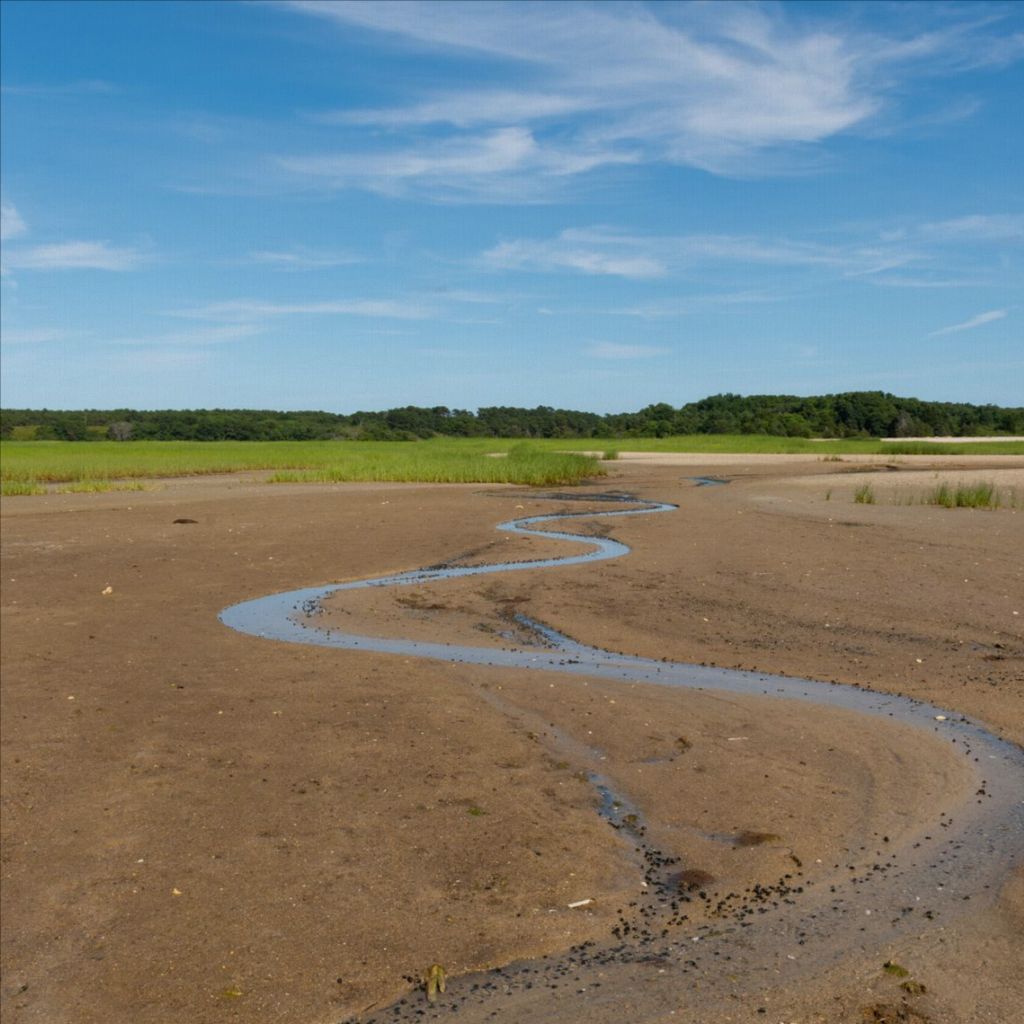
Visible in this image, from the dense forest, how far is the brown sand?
97802 mm

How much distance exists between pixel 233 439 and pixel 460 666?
105729 mm

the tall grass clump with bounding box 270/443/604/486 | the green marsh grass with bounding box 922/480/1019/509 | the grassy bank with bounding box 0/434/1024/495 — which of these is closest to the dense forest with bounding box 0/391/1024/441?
the grassy bank with bounding box 0/434/1024/495

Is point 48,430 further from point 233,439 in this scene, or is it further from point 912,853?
point 912,853

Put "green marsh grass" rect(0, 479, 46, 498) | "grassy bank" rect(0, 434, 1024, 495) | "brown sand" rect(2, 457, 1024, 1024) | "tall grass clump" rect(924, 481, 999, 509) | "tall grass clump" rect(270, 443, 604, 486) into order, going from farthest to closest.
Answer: "grassy bank" rect(0, 434, 1024, 495)
"tall grass clump" rect(270, 443, 604, 486)
"green marsh grass" rect(0, 479, 46, 498)
"tall grass clump" rect(924, 481, 999, 509)
"brown sand" rect(2, 457, 1024, 1024)

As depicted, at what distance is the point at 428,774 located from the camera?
27.1 ft

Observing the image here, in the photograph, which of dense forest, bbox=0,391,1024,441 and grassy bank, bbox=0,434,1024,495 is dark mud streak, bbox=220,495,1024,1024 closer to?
grassy bank, bbox=0,434,1024,495

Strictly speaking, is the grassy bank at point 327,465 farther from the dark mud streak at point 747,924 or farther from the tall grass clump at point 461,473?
the dark mud streak at point 747,924

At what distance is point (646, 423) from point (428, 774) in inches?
4917

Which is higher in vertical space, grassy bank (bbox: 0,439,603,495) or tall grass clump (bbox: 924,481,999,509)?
tall grass clump (bbox: 924,481,999,509)

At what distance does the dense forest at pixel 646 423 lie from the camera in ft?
368

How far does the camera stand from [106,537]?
24.5 metres

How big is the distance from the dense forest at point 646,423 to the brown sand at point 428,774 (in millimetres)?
97802

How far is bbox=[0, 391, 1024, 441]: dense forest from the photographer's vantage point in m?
112

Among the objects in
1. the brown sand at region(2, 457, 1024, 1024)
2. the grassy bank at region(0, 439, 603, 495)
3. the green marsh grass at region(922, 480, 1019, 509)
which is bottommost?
the brown sand at region(2, 457, 1024, 1024)
